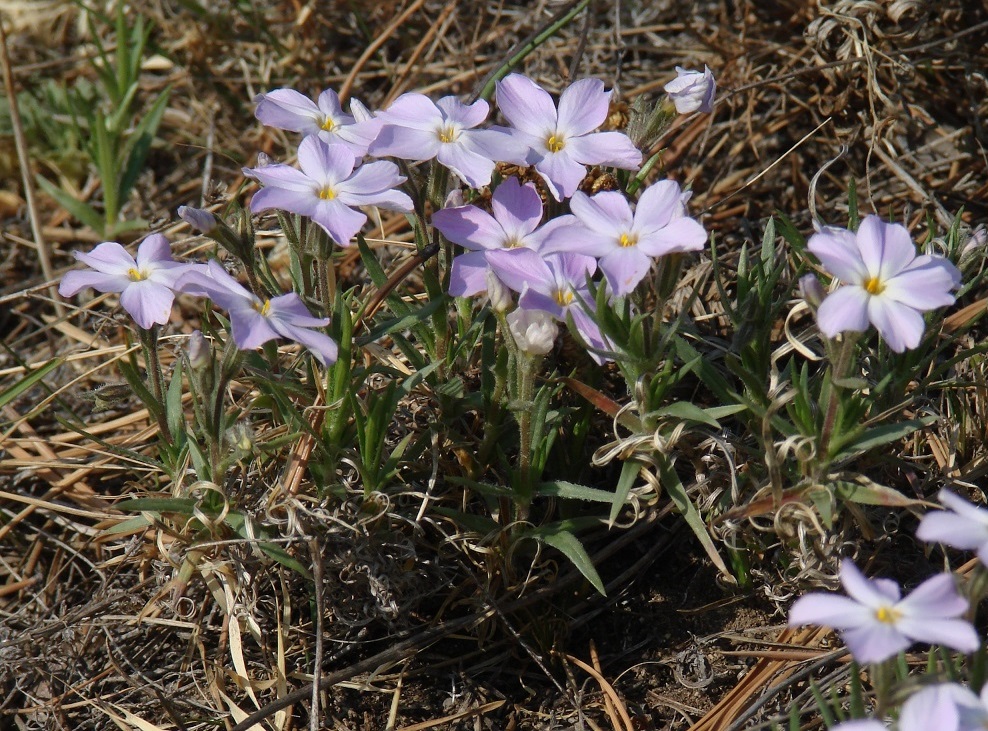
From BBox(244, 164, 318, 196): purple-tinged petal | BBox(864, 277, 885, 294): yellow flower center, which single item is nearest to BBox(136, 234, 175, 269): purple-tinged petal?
BBox(244, 164, 318, 196): purple-tinged petal

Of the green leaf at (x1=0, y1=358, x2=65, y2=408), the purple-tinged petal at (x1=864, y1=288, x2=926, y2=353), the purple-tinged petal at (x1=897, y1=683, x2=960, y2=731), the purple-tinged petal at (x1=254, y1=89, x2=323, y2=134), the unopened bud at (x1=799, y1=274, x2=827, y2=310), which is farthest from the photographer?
the green leaf at (x1=0, y1=358, x2=65, y2=408)

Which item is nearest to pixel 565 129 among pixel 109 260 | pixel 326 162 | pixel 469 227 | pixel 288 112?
pixel 469 227

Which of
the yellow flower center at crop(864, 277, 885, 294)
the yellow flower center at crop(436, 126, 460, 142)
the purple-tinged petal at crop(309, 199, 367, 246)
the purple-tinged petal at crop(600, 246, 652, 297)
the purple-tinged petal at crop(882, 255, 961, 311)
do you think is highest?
the yellow flower center at crop(436, 126, 460, 142)

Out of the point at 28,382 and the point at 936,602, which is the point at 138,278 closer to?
the point at 28,382

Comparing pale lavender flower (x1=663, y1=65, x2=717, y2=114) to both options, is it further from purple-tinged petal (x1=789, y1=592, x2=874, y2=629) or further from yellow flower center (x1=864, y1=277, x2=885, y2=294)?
purple-tinged petal (x1=789, y1=592, x2=874, y2=629)

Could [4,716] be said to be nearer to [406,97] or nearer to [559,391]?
[559,391]

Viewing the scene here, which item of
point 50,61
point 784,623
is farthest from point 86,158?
point 784,623

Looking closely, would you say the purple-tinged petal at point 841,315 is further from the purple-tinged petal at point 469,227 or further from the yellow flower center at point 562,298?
the purple-tinged petal at point 469,227
